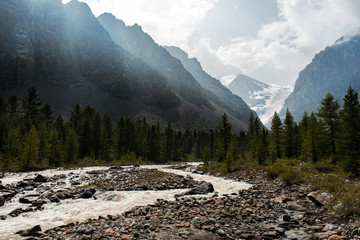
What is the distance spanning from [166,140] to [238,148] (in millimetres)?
41629

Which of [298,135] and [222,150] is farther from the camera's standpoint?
[298,135]

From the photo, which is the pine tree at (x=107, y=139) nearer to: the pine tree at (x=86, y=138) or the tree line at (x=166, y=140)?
the tree line at (x=166, y=140)

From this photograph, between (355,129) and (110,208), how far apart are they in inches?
1021

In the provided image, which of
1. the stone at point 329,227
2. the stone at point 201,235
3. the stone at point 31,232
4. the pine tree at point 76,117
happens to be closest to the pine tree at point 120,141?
the pine tree at point 76,117

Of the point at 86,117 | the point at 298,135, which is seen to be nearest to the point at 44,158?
the point at 86,117

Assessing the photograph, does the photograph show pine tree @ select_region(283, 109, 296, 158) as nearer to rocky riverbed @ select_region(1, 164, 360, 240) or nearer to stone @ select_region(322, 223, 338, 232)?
rocky riverbed @ select_region(1, 164, 360, 240)

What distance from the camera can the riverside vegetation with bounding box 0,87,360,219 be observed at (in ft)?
72.6

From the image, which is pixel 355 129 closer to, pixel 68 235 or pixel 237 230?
pixel 237 230

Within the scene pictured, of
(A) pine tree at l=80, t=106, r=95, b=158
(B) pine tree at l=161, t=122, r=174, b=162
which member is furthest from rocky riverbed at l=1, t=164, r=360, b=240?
(B) pine tree at l=161, t=122, r=174, b=162

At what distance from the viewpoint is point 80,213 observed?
1340 cm

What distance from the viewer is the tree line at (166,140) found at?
88.0 feet

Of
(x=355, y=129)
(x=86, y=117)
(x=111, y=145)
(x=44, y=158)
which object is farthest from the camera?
(x=111, y=145)

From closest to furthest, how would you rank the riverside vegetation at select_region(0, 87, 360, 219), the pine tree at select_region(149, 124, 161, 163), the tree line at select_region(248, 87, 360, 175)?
the riverside vegetation at select_region(0, 87, 360, 219) → the tree line at select_region(248, 87, 360, 175) → the pine tree at select_region(149, 124, 161, 163)

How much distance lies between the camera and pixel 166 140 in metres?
94.4
